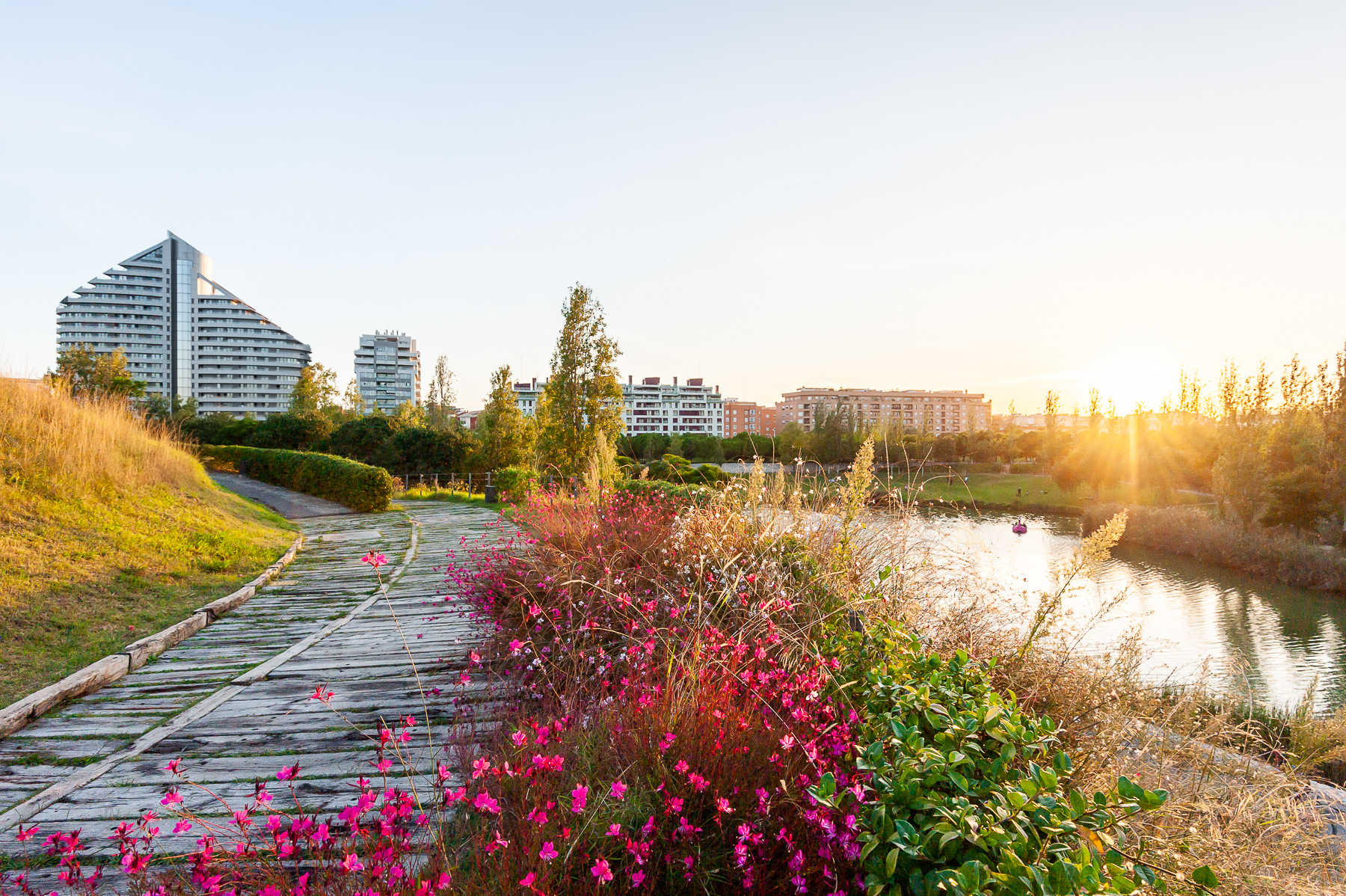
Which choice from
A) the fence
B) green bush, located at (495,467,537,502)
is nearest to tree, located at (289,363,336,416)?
the fence

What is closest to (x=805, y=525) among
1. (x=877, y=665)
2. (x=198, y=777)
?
(x=877, y=665)

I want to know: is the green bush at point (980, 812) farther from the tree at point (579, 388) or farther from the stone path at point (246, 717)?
the tree at point (579, 388)

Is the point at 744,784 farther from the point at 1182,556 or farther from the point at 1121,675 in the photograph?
the point at 1182,556

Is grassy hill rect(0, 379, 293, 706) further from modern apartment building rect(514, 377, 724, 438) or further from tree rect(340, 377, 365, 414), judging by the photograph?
modern apartment building rect(514, 377, 724, 438)

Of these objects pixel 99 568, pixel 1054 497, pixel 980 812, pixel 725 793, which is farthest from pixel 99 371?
pixel 1054 497

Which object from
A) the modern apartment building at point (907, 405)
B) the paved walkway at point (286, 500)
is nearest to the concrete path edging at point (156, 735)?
the paved walkway at point (286, 500)

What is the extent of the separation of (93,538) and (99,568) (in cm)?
82

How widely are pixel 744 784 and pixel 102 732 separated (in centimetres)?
350

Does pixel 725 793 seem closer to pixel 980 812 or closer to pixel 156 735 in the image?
pixel 980 812

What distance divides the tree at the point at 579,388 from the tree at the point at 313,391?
21.4 meters

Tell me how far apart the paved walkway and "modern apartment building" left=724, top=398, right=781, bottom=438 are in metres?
103

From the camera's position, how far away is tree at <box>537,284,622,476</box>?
15812 millimetres

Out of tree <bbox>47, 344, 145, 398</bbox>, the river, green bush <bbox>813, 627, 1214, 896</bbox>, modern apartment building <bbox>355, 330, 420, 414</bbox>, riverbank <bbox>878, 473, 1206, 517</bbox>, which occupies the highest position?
modern apartment building <bbox>355, 330, 420, 414</bbox>

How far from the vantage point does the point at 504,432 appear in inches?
949
